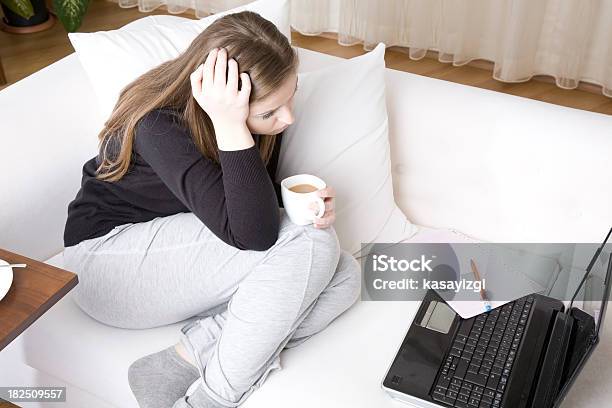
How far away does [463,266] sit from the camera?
5.22 feet

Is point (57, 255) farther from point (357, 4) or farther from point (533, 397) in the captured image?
point (357, 4)

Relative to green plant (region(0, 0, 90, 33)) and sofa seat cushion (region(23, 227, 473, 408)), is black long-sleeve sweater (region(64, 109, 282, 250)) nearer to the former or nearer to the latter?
sofa seat cushion (region(23, 227, 473, 408))

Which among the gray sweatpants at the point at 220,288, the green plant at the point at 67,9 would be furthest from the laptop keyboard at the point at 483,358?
the green plant at the point at 67,9

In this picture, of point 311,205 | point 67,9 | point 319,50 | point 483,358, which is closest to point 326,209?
point 311,205

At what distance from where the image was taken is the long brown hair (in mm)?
1323

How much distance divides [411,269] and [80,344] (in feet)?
2.23

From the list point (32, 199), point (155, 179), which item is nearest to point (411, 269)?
point (155, 179)

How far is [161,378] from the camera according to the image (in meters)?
1.38

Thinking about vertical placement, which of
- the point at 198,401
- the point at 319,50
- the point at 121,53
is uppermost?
the point at 121,53

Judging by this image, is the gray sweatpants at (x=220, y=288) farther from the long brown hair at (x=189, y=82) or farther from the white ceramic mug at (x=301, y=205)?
the long brown hair at (x=189, y=82)

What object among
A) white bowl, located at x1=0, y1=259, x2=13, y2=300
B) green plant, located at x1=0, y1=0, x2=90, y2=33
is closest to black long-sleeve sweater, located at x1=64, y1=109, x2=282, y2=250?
white bowl, located at x1=0, y1=259, x2=13, y2=300

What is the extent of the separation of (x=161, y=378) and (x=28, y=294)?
31 centimetres

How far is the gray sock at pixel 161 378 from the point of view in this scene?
53.8 inches

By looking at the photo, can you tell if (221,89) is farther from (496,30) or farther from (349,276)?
(496,30)
